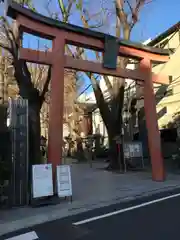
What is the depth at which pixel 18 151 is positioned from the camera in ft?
27.3

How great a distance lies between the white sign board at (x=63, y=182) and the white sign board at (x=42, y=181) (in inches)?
9.5

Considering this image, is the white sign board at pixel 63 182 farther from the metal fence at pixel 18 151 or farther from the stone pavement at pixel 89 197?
the metal fence at pixel 18 151

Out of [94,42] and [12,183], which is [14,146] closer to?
[12,183]

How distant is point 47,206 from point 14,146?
1.73 metres

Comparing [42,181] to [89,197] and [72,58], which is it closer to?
[89,197]

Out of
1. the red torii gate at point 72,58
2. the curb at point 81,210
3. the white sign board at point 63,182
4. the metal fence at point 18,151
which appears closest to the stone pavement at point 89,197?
the curb at point 81,210

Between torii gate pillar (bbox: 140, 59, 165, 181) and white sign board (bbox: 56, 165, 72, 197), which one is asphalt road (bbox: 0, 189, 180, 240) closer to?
white sign board (bbox: 56, 165, 72, 197)

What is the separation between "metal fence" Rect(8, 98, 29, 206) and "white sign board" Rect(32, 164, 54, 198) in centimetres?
27

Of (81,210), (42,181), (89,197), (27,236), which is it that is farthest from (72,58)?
(27,236)

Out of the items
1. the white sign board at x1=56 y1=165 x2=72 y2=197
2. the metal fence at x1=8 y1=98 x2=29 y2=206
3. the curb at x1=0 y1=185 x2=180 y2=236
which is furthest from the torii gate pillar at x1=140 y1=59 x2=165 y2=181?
the metal fence at x1=8 y1=98 x2=29 y2=206

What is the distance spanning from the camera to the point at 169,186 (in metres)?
10.7

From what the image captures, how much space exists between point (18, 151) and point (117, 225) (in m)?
3.39

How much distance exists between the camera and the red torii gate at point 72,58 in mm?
9375

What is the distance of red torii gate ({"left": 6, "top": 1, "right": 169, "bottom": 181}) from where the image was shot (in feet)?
30.8
